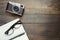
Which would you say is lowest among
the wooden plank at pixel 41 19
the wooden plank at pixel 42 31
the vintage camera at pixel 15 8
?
the wooden plank at pixel 42 31

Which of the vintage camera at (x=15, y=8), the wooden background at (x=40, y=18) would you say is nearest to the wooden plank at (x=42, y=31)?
the wooden background at (x=40, y=18)

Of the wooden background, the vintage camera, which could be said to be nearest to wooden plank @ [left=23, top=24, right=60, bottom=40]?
the wooden background

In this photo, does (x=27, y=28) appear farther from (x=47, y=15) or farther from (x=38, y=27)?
(x=47, y=15)

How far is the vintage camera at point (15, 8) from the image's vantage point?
1361 mm

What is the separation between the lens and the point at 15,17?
135 cm

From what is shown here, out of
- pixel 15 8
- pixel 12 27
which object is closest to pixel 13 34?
pixel 12 27

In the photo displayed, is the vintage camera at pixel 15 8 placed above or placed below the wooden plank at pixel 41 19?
above

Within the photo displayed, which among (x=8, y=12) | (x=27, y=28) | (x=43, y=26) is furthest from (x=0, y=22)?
(x=43, y=26)

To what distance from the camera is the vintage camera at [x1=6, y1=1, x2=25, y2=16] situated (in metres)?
1.36

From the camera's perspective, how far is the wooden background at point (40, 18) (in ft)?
4.26

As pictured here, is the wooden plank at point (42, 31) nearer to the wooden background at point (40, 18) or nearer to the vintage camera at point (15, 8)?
the wooden background at point (40, 18)

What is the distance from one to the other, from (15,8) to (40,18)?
21cm

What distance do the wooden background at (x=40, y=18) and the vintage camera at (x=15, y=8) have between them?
0.03m

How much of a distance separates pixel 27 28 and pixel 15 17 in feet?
0.42
